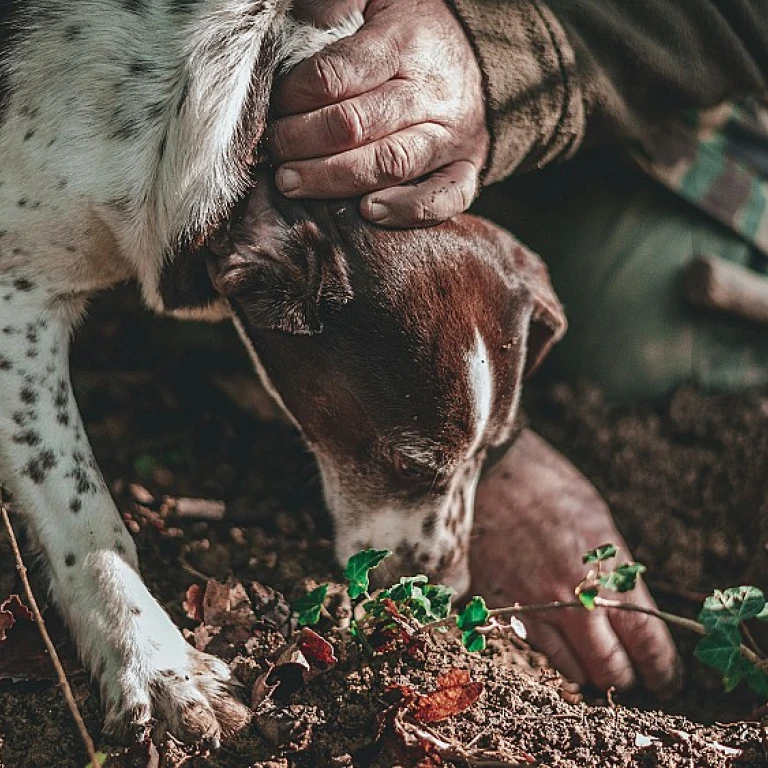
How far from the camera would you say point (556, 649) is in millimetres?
3072

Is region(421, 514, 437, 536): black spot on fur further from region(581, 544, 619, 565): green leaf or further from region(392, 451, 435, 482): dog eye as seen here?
A: region(581, 544, 619, 565): green leaf

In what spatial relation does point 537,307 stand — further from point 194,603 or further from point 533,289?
point 194,603

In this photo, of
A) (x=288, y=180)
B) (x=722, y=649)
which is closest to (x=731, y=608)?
(x=722, y=649)

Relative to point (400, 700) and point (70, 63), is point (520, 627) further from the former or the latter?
point (70, 63)

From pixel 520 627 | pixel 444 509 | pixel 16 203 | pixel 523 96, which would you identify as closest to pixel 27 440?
pixel 16 203

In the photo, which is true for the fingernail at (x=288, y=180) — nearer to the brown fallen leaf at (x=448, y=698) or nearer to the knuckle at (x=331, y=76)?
the knuckle at (x=331, y=76)

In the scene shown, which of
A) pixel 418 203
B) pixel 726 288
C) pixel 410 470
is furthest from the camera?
pixel 726 288

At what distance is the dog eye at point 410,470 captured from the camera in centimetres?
288

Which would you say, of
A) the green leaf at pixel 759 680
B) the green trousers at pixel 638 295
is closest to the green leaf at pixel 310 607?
the green leaf at pixel 759 680

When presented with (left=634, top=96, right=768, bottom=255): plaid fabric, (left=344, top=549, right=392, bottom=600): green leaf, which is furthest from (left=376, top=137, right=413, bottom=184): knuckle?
(left=634, top=96, right=768, bottom=255): plaid fabric

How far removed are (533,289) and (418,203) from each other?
1.56 ft

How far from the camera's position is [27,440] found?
2.82m

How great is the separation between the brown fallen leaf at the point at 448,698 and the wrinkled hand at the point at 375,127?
105 cm

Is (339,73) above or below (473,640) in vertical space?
above
